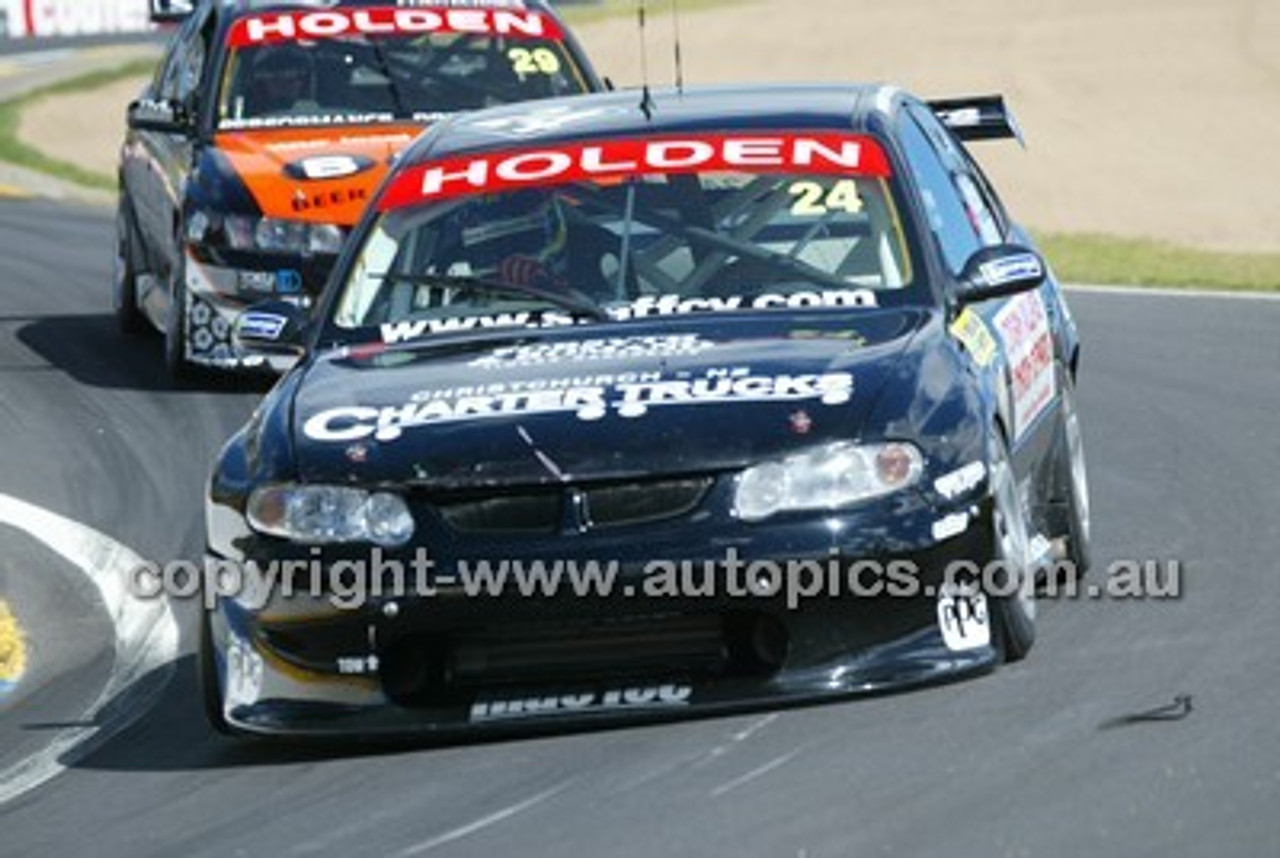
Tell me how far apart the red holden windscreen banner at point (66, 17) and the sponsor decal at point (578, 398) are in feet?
150

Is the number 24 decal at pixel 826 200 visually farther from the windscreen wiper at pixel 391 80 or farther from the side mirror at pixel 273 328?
the windscreen wiper at pixel 391 80

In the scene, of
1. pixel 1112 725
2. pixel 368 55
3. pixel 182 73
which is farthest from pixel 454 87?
pixel 1112 725

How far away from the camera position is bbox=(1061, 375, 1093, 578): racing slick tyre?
886 centimetres

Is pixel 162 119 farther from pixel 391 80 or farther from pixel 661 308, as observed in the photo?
pixel 661 308

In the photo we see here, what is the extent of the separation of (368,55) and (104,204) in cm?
822

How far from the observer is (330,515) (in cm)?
730

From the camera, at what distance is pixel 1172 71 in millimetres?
35781

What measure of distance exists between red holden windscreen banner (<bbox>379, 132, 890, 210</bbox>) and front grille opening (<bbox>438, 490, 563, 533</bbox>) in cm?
154

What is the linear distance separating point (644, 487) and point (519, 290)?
1.28 metres

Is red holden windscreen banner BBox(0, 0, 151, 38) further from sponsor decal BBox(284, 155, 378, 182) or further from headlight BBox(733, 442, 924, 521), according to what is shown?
headlight BBox(733, 442, 924, 521)

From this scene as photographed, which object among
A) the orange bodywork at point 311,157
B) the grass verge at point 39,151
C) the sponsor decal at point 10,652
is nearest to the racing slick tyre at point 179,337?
the orange bodywork at point 311,157

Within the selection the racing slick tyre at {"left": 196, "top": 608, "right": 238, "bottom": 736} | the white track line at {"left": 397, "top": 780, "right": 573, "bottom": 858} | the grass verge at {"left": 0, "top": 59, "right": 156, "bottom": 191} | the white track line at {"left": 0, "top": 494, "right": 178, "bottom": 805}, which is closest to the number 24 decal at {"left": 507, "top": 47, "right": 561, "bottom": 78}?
the white track line at {"left": 0, "top": 494, "right": 178, "bottom": 805}

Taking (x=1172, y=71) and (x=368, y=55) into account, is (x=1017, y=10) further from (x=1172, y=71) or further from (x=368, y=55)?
(x=368, y=55)

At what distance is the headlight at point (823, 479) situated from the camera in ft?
23.4
